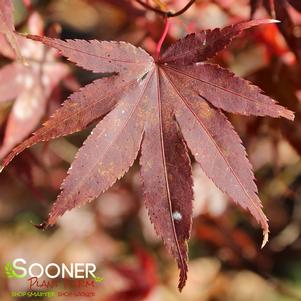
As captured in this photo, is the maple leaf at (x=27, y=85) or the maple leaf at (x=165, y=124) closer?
the maple leaf at (x=165, y=124)

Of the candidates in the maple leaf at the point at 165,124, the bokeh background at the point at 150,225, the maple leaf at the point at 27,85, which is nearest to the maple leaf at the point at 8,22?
the maple leaf at the point at 165,124

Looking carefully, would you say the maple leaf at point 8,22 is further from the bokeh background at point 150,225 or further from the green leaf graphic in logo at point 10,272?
the green leaf graphic in logo at point 10,272

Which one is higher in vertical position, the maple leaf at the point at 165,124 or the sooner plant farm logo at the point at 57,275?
the maple leaf at the point at 165,124

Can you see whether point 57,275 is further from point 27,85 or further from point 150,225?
point 27,85

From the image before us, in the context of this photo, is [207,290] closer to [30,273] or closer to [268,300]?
[268,300]

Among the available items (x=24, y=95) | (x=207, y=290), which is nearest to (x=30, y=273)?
(x=207, y=290)

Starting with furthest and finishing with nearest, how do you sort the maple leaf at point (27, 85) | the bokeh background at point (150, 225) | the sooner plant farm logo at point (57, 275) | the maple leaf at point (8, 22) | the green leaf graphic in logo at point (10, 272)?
1. the sooner plant farm logo at point (57, 275)
2. the green leaf graphic in logo at point (10, 272)
3. the bokeh background at point (150, 225)
4. the maple leaf at point (27, 85)
5. the maple leaf at point (8, 22)

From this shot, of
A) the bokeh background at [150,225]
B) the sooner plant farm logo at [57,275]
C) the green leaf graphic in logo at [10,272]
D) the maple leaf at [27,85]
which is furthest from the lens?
the sooner plant farm logo at [57,275]

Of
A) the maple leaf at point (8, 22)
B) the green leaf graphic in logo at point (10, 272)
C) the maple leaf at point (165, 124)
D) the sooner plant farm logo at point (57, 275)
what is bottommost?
the sooner plant farm logo at point (57, 275)

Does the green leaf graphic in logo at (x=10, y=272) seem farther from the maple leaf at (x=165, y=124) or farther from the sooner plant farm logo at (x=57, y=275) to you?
the maple leaf at (x=165, y=124)
